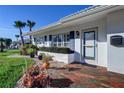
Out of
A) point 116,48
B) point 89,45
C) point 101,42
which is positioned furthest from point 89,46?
point 116,48

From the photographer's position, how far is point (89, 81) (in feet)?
20.1

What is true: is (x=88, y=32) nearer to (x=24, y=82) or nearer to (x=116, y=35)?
(x=116, y=35)

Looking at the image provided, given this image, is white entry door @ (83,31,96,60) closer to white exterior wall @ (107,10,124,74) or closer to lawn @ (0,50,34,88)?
white exterior wall @ (107,10,124,74)

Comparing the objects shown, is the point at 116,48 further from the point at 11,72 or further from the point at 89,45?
the point at 11,72

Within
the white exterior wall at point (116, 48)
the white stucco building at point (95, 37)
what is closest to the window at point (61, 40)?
the white stucco building at point (95, 37)

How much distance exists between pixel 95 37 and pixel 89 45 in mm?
768

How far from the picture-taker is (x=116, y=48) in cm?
741

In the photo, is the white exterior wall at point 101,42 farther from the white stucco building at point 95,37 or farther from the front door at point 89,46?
the front door at point 89,46

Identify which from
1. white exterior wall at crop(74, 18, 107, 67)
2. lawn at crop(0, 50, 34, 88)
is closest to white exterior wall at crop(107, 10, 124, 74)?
white exterior wall at crop(74, 18, 107, 67)

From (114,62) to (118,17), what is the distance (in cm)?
193

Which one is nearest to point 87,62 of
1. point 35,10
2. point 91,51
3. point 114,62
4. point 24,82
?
point 91,51
